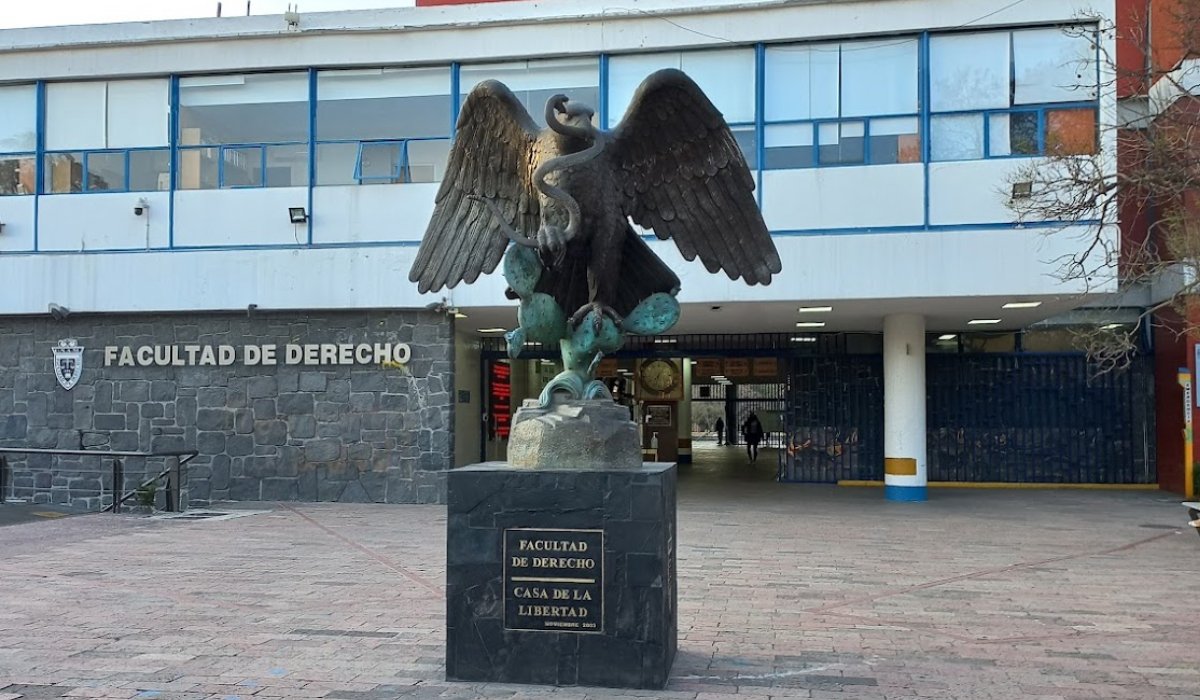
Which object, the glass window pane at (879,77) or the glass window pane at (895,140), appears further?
the glass window pane at (879,77)

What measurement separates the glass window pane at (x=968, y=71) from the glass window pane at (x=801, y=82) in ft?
4.36

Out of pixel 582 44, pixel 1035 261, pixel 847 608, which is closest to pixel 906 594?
pixel 847 608

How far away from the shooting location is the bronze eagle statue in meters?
5.21

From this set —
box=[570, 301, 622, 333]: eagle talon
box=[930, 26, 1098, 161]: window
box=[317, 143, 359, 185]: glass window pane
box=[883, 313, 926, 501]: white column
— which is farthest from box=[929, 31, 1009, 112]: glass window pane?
box=[570, 301, 622, 333]: eagle talon

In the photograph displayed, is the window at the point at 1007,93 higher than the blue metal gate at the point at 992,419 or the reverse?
higher

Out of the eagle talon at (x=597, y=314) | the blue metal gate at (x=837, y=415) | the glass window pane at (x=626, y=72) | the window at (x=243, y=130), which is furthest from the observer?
the blue metal gate at (x=837, y=415)

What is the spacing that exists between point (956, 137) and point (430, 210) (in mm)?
7335

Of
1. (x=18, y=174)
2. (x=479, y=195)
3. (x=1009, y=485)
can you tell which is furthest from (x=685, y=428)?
(x=479, y=195)

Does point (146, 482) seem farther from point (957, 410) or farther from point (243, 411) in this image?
point (957, 410)

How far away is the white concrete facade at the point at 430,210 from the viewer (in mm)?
12867

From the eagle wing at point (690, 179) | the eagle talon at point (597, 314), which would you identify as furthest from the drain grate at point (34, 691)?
the eagle wing at point (690, 179)

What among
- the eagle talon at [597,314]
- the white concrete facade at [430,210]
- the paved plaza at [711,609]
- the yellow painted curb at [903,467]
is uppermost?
the white concrete facade at [430,210]

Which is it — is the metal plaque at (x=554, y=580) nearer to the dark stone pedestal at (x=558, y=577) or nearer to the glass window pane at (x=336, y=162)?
the dark stone pedestal at (x=558, y=577)

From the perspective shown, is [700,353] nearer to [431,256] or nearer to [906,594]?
[906,594]
